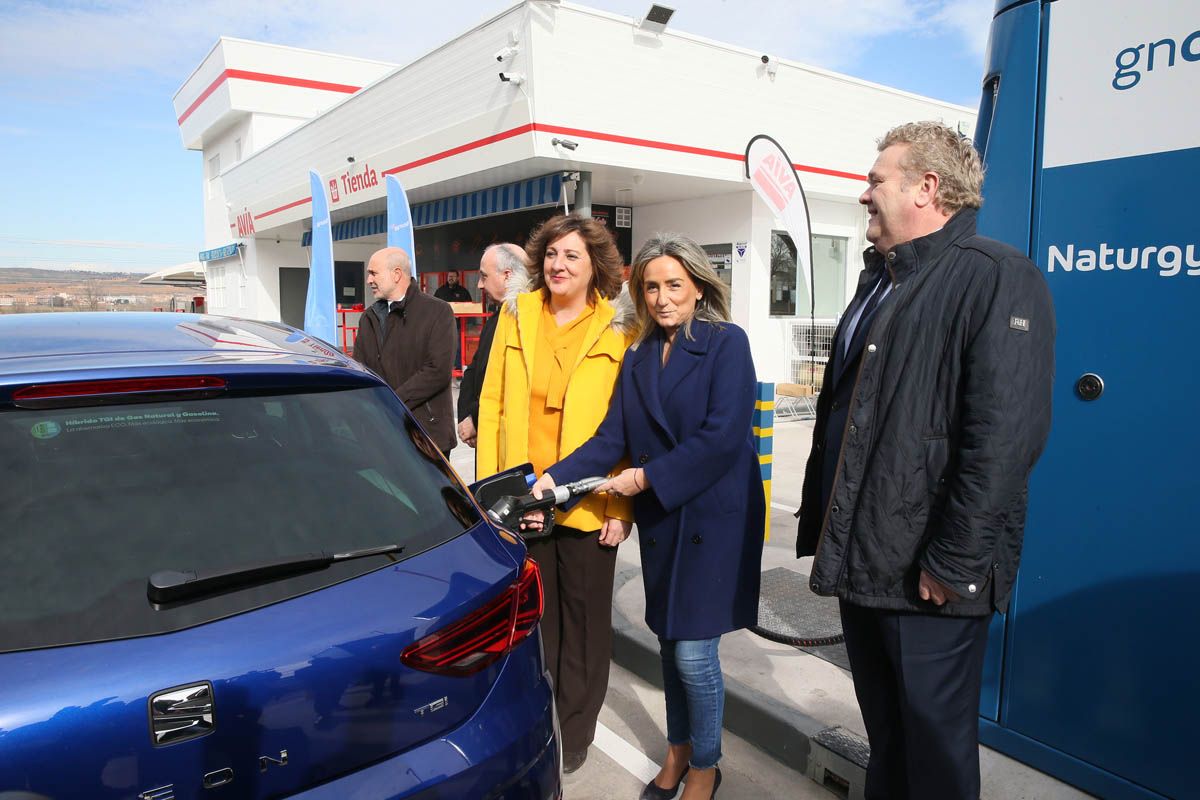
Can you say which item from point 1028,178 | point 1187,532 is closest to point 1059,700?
point 1187,532

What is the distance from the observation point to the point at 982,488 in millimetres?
1787

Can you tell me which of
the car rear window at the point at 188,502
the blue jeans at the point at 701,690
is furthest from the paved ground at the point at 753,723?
the car rear window at the point at 188,502

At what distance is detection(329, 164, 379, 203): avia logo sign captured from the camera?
16.2m

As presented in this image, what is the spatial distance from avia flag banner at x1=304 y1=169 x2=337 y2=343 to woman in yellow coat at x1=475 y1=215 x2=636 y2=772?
6.19 m

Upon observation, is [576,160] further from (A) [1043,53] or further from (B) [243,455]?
(B) [243,455]

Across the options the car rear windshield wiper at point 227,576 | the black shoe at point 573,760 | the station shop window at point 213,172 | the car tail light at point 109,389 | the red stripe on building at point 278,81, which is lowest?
the black shoe at point 573,760

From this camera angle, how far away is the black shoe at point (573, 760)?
2.96 m

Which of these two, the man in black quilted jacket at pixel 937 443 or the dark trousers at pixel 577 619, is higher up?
the man in black quilted jacket at pixel 937 443

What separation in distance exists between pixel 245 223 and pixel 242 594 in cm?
2773

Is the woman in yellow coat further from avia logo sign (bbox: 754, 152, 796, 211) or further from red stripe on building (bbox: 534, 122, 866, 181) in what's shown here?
red stripe on building (bbox: 534, 122, 866, 181)

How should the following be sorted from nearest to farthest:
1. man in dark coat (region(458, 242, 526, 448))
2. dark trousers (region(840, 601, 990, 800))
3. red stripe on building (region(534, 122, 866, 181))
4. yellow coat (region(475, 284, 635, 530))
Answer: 1. dark trousers (region(840, 601, 990, 800))
2. yellow coat (region(475, 284, 635, 530))
3. man in dark coat (region(458, 242, 526, 448))
4. red stripe on building (region(534, 122, 866, 181))

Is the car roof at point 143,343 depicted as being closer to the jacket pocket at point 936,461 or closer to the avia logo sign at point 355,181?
the jacket pocket at point 936,461

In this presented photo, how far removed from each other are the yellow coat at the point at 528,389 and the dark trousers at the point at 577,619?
148 millimetres

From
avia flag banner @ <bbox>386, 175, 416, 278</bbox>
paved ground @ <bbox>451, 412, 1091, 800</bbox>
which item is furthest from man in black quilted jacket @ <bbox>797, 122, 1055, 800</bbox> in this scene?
avia flag banner @ <bbox>386, 175, 416, 278</bbox>
